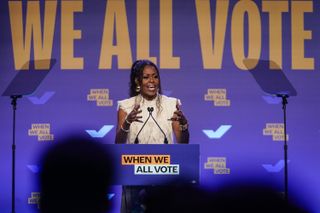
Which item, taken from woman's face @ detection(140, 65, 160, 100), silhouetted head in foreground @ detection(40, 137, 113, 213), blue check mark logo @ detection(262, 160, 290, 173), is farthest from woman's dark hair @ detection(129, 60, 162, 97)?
silhouetted head in foreground @ detection(40, 137, 113, 213)

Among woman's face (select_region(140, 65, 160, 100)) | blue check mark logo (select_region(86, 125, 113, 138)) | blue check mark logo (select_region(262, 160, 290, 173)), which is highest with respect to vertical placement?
woman's face (select_region(140, 65, 160, 100))

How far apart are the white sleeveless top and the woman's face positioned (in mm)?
46

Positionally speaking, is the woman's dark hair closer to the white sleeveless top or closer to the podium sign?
the white sleeveless top

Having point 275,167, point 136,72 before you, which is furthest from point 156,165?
point 275,167

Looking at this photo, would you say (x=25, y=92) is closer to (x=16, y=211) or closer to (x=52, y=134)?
(x=52, y=134)

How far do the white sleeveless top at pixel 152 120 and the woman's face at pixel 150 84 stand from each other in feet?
0.15

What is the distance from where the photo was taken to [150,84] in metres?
4.68

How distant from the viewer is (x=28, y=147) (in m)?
5.24

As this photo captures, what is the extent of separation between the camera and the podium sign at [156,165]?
3.54 m

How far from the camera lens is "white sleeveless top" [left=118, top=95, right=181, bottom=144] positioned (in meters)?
4.41

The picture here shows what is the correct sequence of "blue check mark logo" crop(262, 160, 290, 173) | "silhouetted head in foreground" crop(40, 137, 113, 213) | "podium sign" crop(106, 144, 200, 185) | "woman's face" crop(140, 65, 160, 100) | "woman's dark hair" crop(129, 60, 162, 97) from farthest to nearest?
"blue check mark logo" crop(262, 160, 290, 173), "woman's dark hair" crop(129, 60, 162, 97), "woman's face" crop(140, 65, 160, 100), "podium sign" crop(106, 144, 200, 185), "silhouetted head in foreground" crop(40, 137, 113, 213)

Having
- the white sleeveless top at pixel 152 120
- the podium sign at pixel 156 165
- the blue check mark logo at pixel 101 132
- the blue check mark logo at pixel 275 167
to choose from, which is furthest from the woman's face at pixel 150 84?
the blue check mark logo at pixel 275 167

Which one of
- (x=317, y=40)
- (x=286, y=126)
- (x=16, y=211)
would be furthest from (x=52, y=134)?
(x=317, y=40)

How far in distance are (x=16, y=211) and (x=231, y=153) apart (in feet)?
7.01
